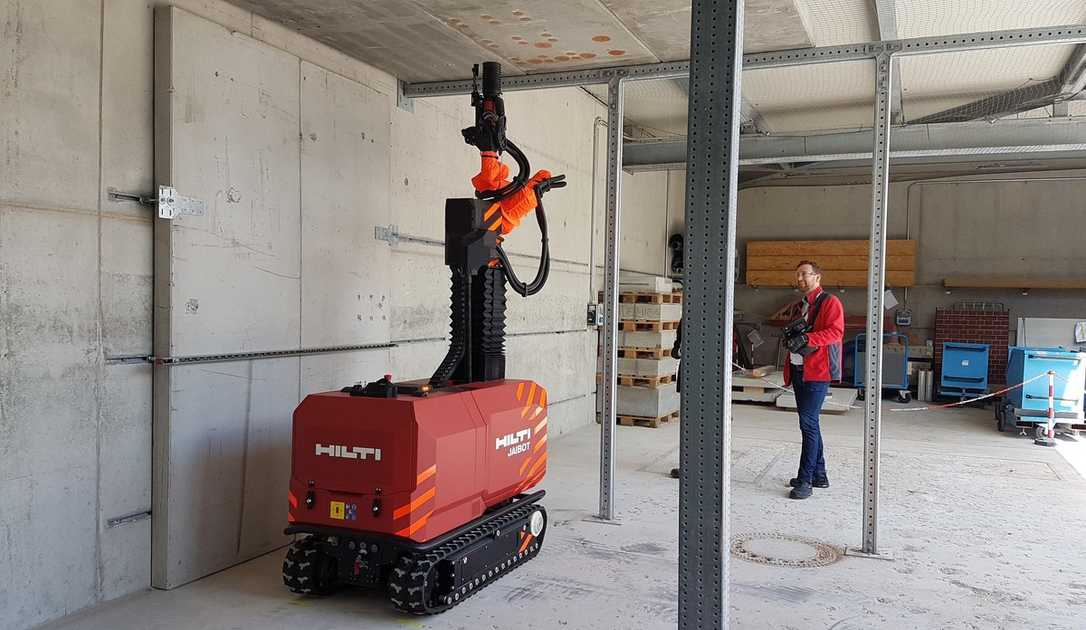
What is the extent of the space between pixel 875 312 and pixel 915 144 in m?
5.55

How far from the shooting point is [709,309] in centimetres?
258

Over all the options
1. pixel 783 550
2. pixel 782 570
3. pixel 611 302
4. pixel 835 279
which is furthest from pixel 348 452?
pixel 835 279

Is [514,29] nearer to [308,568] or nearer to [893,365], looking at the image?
[308,568]

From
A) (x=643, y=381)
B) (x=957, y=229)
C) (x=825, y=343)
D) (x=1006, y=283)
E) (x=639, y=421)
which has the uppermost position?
(x=957, y=229)

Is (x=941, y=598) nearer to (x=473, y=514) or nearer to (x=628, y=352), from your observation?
(x=473, y=514)

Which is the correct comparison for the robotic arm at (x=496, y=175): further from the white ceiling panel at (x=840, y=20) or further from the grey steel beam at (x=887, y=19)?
the grey steel beam at (x=887, y=19)

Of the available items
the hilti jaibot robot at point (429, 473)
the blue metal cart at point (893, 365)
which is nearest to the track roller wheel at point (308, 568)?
the hilti jaibot robot at point (429, 473)

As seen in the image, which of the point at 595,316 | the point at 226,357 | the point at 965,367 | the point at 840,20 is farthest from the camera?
the point at 965,367

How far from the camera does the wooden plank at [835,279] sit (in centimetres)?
1454

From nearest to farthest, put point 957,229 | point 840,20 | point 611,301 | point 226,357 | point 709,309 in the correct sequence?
point 709,309
point 226,357
point 611,301
point 840,20
point 957,229

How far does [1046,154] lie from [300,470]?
11270 mm

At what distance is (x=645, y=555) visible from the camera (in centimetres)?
511

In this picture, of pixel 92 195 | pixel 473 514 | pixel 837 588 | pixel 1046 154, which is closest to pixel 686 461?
pixel 473 514

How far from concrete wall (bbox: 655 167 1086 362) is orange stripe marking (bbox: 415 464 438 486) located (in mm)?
10944
